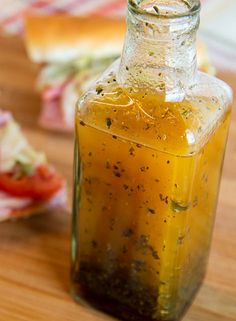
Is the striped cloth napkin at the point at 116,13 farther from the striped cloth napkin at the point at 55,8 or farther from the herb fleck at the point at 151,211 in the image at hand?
the herb fleck at the point at 151,211

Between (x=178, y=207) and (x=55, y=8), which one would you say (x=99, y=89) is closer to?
(x=178, y=207)

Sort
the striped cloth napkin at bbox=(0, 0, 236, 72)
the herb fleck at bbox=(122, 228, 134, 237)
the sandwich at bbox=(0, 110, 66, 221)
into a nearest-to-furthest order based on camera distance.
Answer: the herb fleck at bbox=(122, 228, 134, 237), the sandwich at bbox=(0, 110, 66, 221), the striped cloth napkin at bbox=(0, 0, 236, 72)

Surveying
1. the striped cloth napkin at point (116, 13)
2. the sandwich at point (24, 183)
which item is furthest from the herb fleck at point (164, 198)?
the striped cloth napkin at point (116, 13)

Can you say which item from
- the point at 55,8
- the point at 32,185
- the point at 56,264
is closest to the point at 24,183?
the point at 32,185

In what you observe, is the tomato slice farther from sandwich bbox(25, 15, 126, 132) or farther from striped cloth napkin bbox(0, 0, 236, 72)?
striped cloth napkin bbox(0, 0, 236, 72)

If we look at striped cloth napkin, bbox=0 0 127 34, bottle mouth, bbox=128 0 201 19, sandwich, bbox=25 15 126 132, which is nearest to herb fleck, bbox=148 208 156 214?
bottle mouth, bbox=128 0 201 19

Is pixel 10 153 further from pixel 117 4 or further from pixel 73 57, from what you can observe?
pixel 117 4
